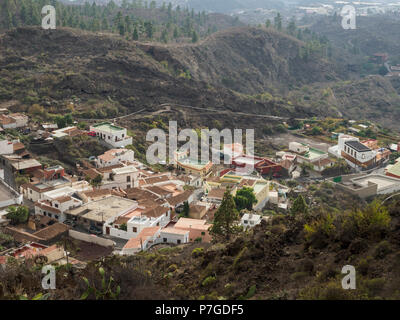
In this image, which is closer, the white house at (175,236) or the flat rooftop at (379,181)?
the white house at (175,236)

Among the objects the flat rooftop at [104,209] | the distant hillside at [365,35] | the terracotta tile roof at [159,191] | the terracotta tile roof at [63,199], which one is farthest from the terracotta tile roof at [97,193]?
the distant hillside at [365,35]

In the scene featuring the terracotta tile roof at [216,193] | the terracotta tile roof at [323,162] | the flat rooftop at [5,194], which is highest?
the flat rooftop at [5,194]

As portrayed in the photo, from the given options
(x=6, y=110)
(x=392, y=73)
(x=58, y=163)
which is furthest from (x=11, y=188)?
(x=392, y=73)

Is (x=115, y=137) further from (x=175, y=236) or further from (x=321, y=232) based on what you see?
(x=321, y=232)

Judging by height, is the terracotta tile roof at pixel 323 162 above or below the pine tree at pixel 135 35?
below

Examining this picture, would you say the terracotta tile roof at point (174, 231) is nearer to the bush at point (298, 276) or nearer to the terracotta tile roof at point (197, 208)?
the terracotta tile roof at point (197, 208)

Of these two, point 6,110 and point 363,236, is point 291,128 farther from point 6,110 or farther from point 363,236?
point 363,236
